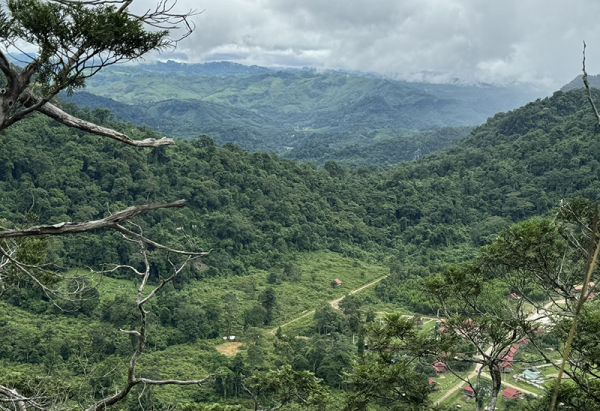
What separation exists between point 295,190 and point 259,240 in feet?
23.3

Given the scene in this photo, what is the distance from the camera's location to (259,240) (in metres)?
31.8

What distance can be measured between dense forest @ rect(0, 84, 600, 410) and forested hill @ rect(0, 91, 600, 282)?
124 mm

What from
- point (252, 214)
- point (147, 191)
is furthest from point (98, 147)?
point (252, 214)

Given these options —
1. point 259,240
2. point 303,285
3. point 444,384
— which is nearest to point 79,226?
point 444,384

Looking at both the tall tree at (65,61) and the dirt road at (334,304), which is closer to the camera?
the tall tree at (65,61)

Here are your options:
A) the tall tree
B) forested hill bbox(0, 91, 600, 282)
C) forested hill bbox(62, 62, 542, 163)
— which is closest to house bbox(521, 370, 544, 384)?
forested hill bbox(0, 91, 600, 282)

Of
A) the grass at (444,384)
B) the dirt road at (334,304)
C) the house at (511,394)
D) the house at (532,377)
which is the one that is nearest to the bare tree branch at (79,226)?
the grass at (444,384)

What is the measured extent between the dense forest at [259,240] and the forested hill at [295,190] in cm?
12

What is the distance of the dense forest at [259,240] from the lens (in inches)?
658

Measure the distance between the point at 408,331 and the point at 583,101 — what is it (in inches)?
1813

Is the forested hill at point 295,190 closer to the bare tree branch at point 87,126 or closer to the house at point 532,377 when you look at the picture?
the house at point 532,377

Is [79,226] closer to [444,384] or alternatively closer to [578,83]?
[444,384]

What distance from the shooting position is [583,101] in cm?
4416

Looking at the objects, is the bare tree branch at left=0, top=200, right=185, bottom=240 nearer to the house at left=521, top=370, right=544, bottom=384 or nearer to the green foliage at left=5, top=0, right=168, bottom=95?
the green foliage at left=5, top=0, right=168, bottom=95
